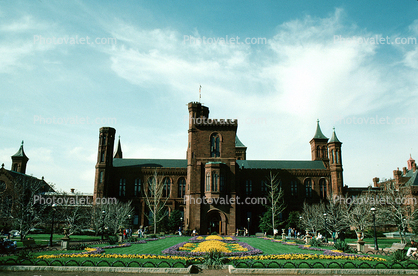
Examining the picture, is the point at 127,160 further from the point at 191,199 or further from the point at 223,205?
the point at 223,205

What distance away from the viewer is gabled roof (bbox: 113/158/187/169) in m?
60.4

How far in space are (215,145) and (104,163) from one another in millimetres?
20972

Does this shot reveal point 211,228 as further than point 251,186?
No

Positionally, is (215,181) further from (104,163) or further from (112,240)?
(112,240)

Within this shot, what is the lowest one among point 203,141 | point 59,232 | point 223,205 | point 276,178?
point 59,232

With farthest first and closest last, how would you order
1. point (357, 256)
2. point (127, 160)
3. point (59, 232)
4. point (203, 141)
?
1. point (127, 160)
2. point (203, 141)
3. point (59, 232)
4. point (357, 256)

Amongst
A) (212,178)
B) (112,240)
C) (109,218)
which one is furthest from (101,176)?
(112,240)

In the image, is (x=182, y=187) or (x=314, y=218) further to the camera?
(x=182, y=187)

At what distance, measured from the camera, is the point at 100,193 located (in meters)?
55.2

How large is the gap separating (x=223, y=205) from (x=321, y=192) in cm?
2131

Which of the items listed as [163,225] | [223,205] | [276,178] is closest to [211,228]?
[223,205]

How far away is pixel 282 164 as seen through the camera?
63.8 metres

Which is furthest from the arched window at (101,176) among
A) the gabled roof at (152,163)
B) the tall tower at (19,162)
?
the tall tower at (19,162)

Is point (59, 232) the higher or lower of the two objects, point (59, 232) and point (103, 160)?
the lower
